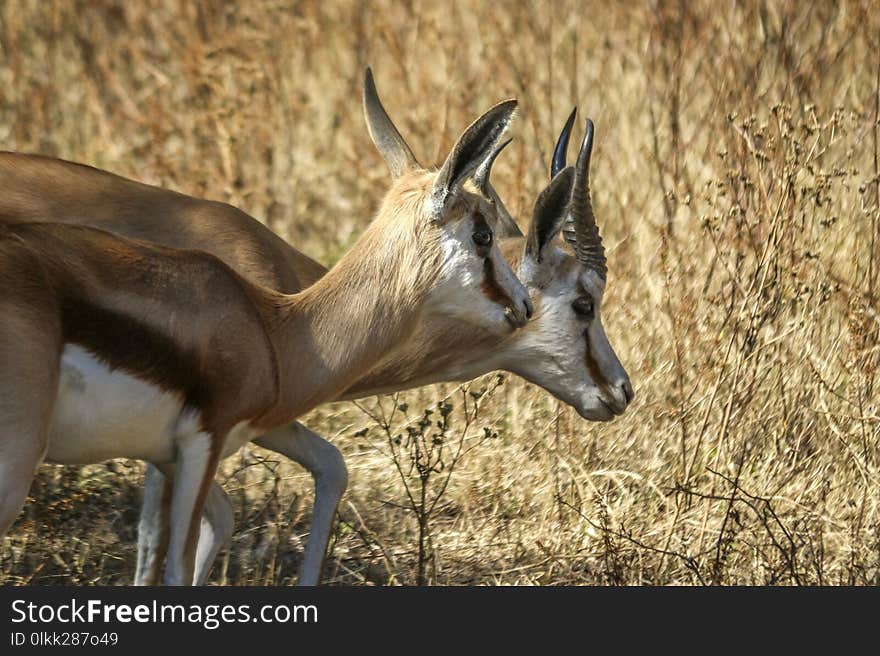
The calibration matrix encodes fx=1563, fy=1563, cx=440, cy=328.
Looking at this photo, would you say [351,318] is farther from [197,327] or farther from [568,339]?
[568,339]

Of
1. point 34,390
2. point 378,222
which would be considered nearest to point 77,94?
point 378,222

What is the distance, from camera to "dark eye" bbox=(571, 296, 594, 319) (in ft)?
21.0

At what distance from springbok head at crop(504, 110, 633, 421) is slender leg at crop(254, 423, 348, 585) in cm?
82

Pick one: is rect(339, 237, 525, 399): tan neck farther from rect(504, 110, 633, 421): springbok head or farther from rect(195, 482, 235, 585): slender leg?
rect(195, 482, 235, 585): slender leg

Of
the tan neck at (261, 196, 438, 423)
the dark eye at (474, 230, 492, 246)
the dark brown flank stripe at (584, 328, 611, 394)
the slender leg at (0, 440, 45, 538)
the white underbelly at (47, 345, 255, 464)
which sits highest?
the dark brown flank stripe at (584, 328, 611, 394)

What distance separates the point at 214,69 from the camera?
33.8ft

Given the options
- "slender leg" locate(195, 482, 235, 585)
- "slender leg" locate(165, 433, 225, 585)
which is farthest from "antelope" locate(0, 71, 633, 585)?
"slender leg" locate(165, 433, 225, 585)

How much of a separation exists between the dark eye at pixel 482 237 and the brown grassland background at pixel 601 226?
1187 millimetres

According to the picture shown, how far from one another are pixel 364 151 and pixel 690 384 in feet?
11.4

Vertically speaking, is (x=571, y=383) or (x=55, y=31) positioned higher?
(x=55, y=31)

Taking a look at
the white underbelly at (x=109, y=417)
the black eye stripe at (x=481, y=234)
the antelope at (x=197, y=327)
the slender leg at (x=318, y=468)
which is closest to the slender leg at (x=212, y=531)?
the slender leg at (x=318, y=468)

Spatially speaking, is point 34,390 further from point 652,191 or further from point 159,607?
point 652,191

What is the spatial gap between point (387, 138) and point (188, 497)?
160cm

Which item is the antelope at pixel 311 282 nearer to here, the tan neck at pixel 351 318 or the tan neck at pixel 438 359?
the tan neck at pixel 438 359
